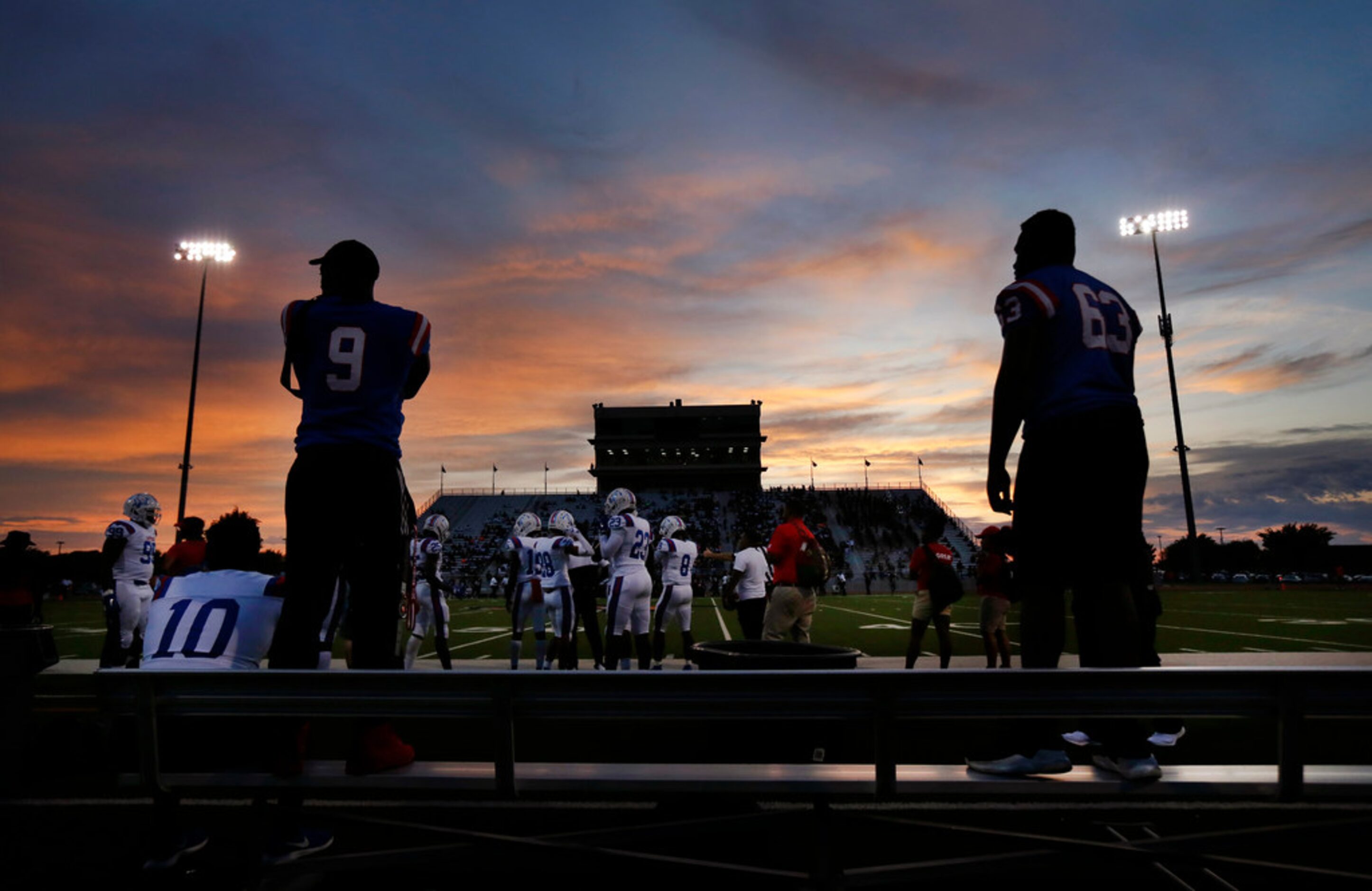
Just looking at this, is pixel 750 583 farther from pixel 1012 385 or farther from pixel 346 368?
pixel 346 368

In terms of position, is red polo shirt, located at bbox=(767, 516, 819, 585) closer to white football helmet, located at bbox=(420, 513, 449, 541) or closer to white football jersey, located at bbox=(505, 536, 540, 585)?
white football jersey, located at bbox=(505, 536, 540, 585)

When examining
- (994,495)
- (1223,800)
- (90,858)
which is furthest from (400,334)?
(1223,800)

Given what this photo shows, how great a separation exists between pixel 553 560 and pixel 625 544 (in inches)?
54.8

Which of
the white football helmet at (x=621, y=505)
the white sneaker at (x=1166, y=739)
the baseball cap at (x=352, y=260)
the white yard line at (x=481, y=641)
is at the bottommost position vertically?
the white yard line at (x=481, y=641)

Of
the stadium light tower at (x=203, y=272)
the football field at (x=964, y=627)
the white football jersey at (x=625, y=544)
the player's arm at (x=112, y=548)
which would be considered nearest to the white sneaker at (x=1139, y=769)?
the white football jersey at (x=625, y=544)

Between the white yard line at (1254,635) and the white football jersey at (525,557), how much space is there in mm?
12741

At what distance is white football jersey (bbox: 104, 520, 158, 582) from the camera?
9289mm

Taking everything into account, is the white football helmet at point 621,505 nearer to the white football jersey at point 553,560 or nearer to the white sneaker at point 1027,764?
the white football jersey at point 553,560

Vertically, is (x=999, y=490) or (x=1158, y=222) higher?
(x=1158, y=222)

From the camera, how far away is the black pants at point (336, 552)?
2.80 meters

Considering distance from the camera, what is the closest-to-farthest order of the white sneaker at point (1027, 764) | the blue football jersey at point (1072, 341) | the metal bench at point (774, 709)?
the metal bench at point (774, 709)
the white sneaker at point (1027, 764)
the blue football jersey at point (1072, 341)

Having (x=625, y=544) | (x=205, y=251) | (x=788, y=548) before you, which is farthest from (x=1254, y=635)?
(x=205, y=251)

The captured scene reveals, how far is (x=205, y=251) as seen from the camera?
29.9 metres

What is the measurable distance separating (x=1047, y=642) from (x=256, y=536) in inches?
135
